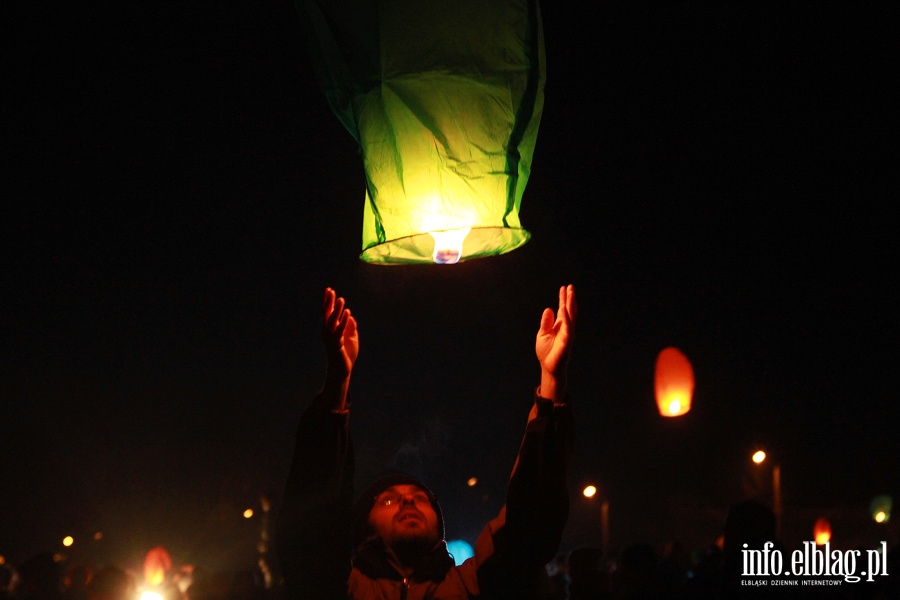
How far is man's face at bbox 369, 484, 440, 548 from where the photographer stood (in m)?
3.66

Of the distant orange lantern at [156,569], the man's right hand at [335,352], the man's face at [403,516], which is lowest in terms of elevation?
the distant orange lantern at [156,569]

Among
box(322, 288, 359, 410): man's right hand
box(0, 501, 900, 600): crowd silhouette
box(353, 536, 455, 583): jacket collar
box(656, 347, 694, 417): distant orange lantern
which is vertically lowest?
box(0, 501, 900, 600): crowd silhouette

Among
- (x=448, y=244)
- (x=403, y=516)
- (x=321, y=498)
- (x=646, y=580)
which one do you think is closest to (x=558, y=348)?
(x=448, y=244)

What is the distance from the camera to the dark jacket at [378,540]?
3.27m

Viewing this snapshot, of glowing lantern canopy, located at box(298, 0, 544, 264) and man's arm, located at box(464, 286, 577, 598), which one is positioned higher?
glowing lantern canopy, located at box(298, 0, 544, 264)

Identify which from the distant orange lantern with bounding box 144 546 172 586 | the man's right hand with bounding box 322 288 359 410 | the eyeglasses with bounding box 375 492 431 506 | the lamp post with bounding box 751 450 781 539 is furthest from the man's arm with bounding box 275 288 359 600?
the lamp post with bounding box 751 450 781 539

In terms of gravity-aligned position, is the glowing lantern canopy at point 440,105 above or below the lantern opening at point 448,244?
above

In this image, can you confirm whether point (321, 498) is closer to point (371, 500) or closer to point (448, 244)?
point (371, 500)

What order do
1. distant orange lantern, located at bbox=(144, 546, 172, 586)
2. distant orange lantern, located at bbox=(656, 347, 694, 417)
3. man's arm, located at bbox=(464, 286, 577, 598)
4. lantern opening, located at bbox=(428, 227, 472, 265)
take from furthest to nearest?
distant orange lantern, located at bbox=(144, 546, 172, 586)
distant orange lantern, located at bbox=(656, 347, 694, 417)
man's arm, located at bbox=(464, 286, 577, 598)
lantern opening, located at bbox=(428, 227, 472, 265)

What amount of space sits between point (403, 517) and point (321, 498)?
0.59 metres

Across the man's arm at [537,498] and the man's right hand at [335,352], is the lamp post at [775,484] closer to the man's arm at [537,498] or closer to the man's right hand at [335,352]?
the man's arm at [537,498]

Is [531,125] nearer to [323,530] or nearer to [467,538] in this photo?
[323,530]

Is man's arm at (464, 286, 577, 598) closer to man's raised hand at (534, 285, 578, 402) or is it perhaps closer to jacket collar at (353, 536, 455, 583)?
man's raised hand at (534, 285, 578, 402)

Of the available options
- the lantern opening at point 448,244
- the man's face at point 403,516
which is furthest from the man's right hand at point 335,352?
the man's face at point 403,516
